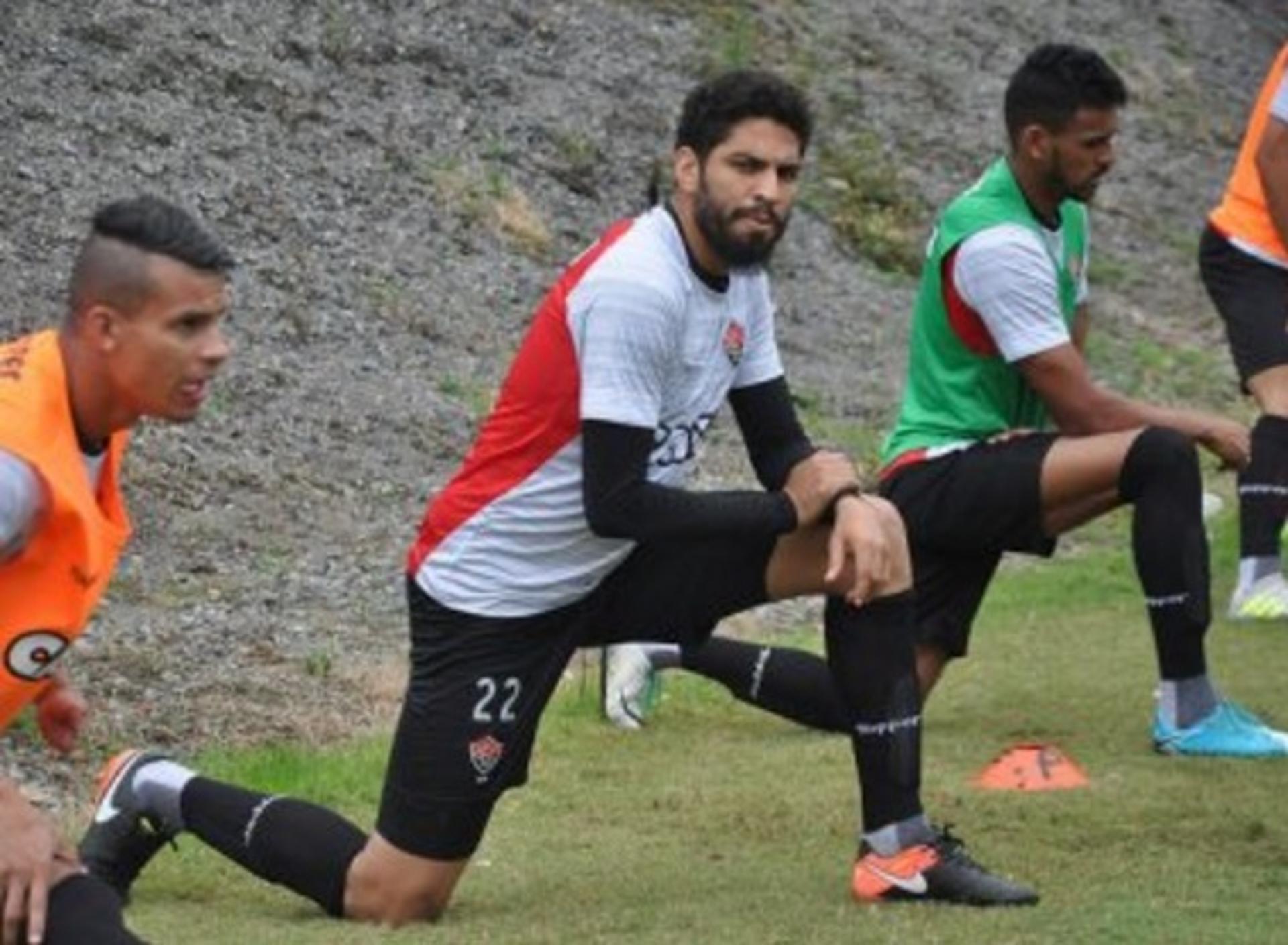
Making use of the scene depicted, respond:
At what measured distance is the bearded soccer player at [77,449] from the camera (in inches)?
203

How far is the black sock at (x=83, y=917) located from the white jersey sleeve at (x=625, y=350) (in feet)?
6.44

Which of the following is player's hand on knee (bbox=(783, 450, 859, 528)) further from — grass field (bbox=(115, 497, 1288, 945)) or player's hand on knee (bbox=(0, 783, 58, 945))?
player's hand on knee (bbox=(0, 783, 58, 945))

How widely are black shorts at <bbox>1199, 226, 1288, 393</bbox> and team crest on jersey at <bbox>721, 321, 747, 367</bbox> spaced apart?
4.13 meters

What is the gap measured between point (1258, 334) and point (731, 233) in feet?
14.5

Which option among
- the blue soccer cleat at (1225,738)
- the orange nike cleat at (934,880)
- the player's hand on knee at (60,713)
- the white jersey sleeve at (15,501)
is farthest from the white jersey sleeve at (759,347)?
the white jersey sleeve at (15,501)

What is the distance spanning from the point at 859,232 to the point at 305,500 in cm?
723

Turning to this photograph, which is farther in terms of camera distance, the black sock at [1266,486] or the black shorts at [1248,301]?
the black sock at [1266,486]

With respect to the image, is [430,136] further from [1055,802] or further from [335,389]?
[1055,802]

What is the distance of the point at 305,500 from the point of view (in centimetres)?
1237

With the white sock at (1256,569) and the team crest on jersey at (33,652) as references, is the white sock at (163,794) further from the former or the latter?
the white sock at (1256,569)

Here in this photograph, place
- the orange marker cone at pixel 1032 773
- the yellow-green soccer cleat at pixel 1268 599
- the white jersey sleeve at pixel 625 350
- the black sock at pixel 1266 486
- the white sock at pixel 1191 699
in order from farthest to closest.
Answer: the yellow-green soccer cleat at pixel 1268 599 < the black sock at pixel 1266 486 < the white sock at pixel 1191 699 < the orange marker cone at pixel 1032 773 < the white jersey sleeve at pixel 625 350

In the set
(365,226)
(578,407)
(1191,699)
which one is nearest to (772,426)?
(578,407)

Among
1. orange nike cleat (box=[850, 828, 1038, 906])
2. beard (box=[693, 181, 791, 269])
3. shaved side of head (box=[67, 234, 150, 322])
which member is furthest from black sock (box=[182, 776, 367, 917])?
shaved side of head (box=[67, 234, 150, 322])

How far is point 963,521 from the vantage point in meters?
8.59
